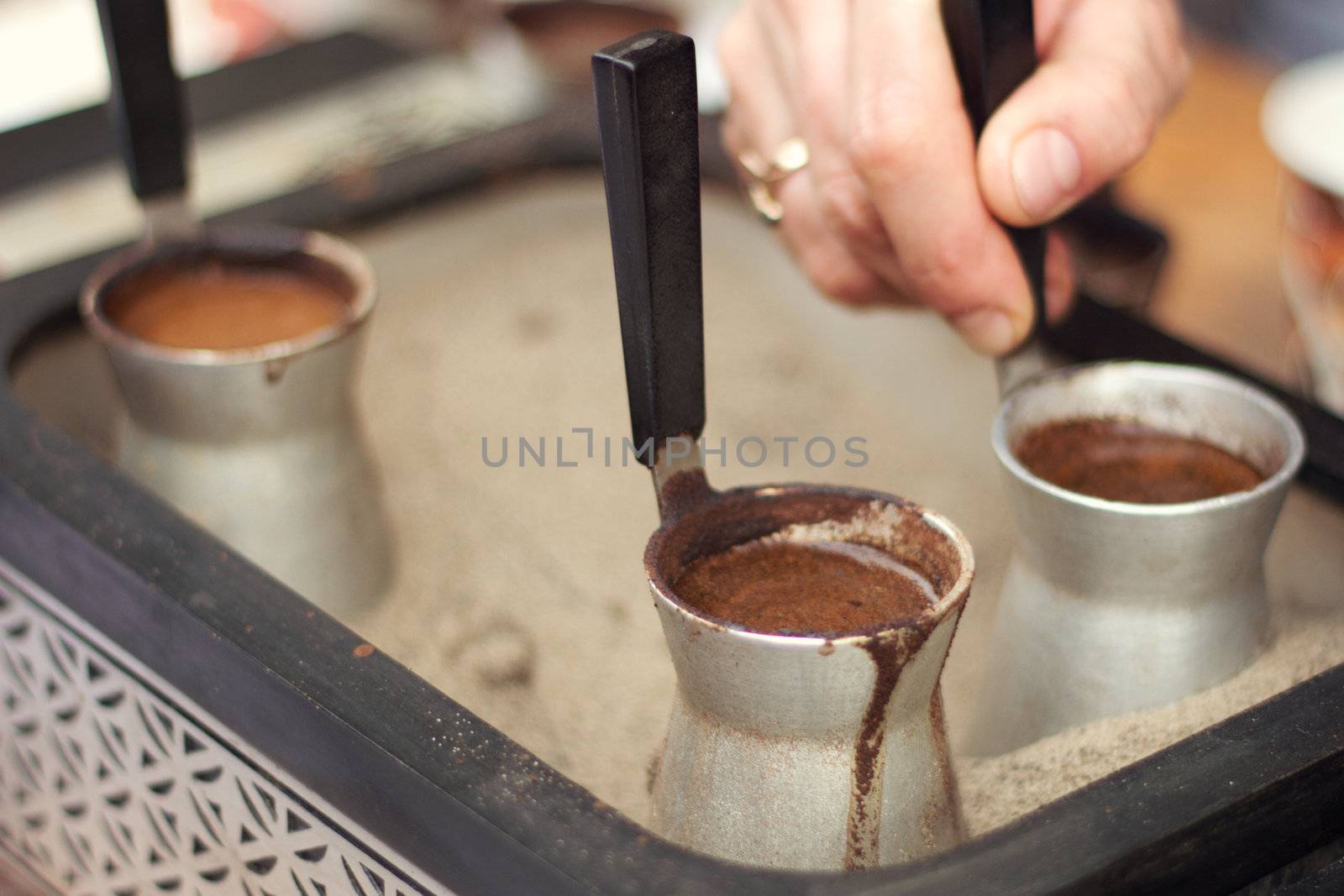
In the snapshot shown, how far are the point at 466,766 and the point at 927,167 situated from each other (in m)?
0.23

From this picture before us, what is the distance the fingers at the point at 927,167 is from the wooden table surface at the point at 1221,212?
24 cm

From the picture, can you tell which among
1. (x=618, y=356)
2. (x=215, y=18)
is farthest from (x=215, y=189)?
(x=215, y=18)

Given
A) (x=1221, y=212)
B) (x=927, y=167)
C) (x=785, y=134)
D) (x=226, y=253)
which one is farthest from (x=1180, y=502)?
(x=1221, y=212)

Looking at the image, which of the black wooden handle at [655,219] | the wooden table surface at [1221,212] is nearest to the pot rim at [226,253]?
the black wooden handle at [655,219]

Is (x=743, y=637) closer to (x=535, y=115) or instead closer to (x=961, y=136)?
(x=961, y=136)

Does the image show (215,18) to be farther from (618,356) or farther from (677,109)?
(677,109)

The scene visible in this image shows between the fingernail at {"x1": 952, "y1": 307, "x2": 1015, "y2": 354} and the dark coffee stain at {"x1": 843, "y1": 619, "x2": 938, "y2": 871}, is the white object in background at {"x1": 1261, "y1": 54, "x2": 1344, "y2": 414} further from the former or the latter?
the dark coffee stain at {"x1": 843, "y1": 619, "x2": 938, "y2": 871}

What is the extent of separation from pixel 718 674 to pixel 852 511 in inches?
2.5

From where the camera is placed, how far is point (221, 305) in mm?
Result: 503

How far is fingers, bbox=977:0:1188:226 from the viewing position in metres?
0.42

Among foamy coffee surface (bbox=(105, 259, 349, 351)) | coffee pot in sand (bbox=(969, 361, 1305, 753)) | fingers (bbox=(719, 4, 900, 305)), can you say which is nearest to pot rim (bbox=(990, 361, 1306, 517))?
coffee pot in sand (bbox=(969, 361, 1305, 753))

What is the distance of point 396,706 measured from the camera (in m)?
0.32

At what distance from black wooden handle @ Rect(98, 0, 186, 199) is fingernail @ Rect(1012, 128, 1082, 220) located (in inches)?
11.4

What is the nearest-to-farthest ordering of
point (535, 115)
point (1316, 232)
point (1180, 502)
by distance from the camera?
point (1180, 502), point (1316, 232), point (535, 115)
